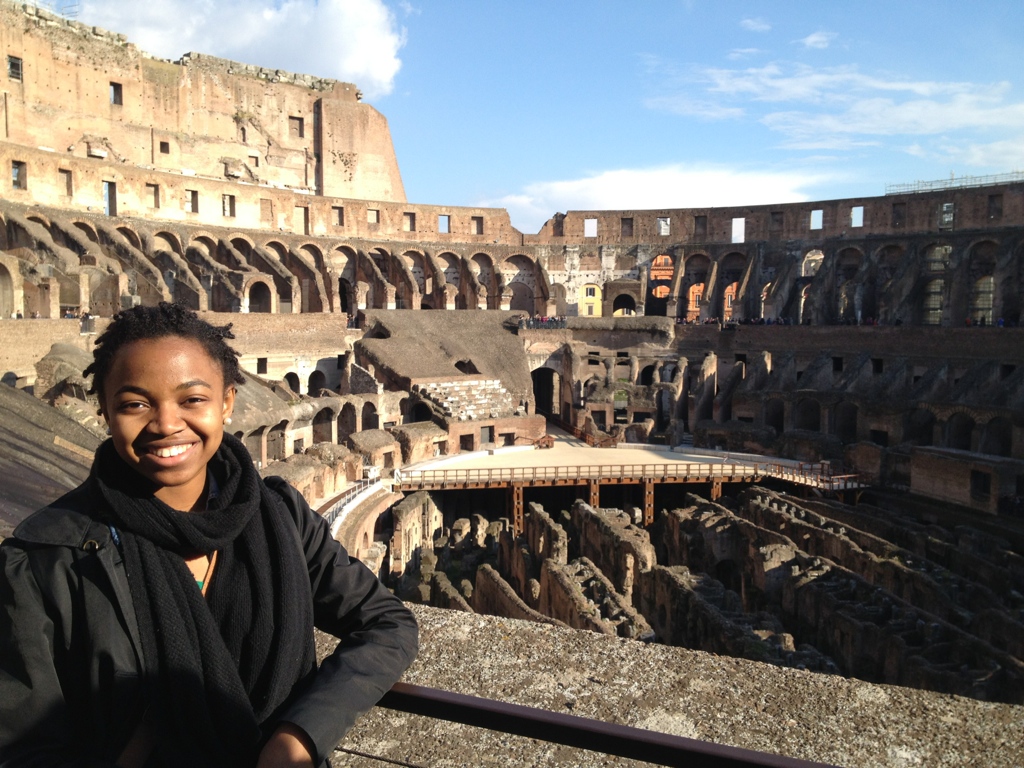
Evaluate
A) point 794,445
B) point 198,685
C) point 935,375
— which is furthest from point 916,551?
point 198,685

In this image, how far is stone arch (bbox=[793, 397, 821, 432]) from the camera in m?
31.6

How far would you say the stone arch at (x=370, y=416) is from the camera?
29094 millimetres

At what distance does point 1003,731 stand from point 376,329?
32.0 meters

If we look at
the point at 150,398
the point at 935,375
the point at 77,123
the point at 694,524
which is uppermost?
the point at 77,123

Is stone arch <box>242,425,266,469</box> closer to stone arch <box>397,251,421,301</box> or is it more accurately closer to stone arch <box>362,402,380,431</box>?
stone arch <box>362,402,380,431</box>

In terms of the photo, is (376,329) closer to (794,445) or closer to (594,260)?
(594,260)

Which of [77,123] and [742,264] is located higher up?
[77,123]

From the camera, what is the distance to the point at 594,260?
142ft

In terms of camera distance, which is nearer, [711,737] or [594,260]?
[711,737]

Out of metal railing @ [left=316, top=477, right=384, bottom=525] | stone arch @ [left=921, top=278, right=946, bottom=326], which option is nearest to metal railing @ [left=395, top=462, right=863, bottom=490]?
metal railing @ [left=316, top=477, right=384, bottom=525]

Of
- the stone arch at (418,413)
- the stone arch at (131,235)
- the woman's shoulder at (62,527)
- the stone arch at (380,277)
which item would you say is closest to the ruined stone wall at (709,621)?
the woman's shoulder at (62,527)

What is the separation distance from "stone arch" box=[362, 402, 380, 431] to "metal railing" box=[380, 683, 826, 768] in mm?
27075

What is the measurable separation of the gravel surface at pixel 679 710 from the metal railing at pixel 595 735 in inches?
51.5

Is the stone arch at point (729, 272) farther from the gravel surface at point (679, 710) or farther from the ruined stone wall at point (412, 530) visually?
the gravel surface at point (679, 710)
